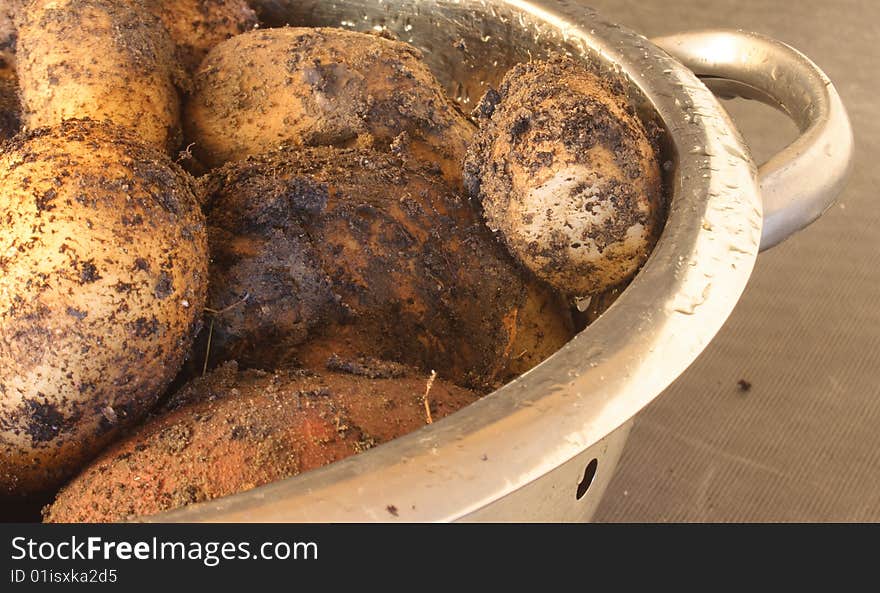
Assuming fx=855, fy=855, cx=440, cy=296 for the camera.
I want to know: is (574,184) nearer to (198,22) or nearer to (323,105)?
(323,105)

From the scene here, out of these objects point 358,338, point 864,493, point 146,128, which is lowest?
point 864,493

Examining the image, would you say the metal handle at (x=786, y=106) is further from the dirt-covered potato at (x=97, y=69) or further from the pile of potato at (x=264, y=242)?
the dirt-covered potato at (x=97, y=69)

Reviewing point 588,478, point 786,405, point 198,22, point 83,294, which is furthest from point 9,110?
point 786,405

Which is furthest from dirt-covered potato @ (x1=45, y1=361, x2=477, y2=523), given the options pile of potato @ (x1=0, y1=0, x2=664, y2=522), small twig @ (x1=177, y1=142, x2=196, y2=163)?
small twig @ (x1=177, y1=142, x2=196, y2=163)

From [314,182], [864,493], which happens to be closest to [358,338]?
[314,182]
